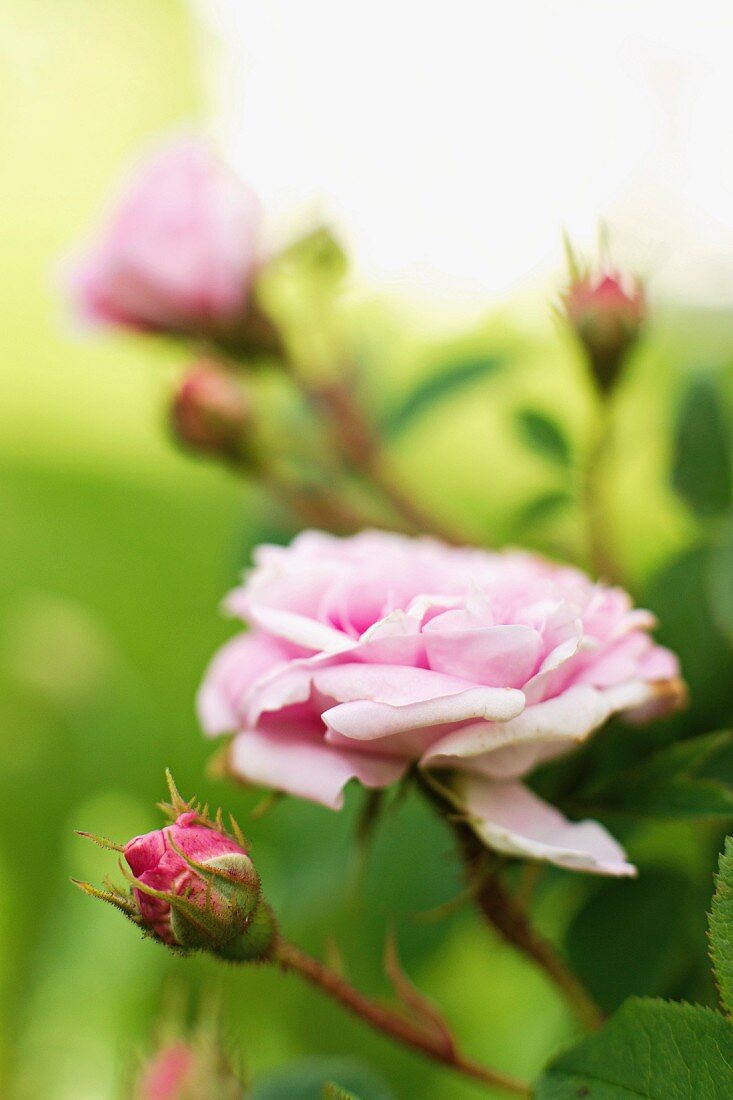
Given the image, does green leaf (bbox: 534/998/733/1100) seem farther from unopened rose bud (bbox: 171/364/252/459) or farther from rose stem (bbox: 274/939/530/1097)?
unopened rose bud (bbox: 171/364/252/459)

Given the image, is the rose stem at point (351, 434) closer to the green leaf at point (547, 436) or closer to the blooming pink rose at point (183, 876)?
the green leaf at point (547, 436)

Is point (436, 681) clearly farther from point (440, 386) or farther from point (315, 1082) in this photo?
point (440, 386)

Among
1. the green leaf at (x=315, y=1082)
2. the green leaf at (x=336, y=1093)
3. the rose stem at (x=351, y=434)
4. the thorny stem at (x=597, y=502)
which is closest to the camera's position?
the green leaf at (x=336, y=1093)

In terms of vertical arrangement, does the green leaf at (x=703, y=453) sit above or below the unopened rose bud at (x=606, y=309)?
below

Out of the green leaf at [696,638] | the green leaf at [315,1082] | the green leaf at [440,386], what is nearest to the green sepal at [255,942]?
the green leaf at [315,1082]

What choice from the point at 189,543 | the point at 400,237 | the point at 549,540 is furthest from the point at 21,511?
the point at 549,540

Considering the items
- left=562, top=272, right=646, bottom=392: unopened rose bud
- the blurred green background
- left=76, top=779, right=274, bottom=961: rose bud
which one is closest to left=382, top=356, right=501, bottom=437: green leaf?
the blurred green background

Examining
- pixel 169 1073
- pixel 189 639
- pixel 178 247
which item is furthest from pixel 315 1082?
pixel 189 639

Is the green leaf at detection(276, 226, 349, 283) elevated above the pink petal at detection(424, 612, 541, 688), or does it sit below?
above
